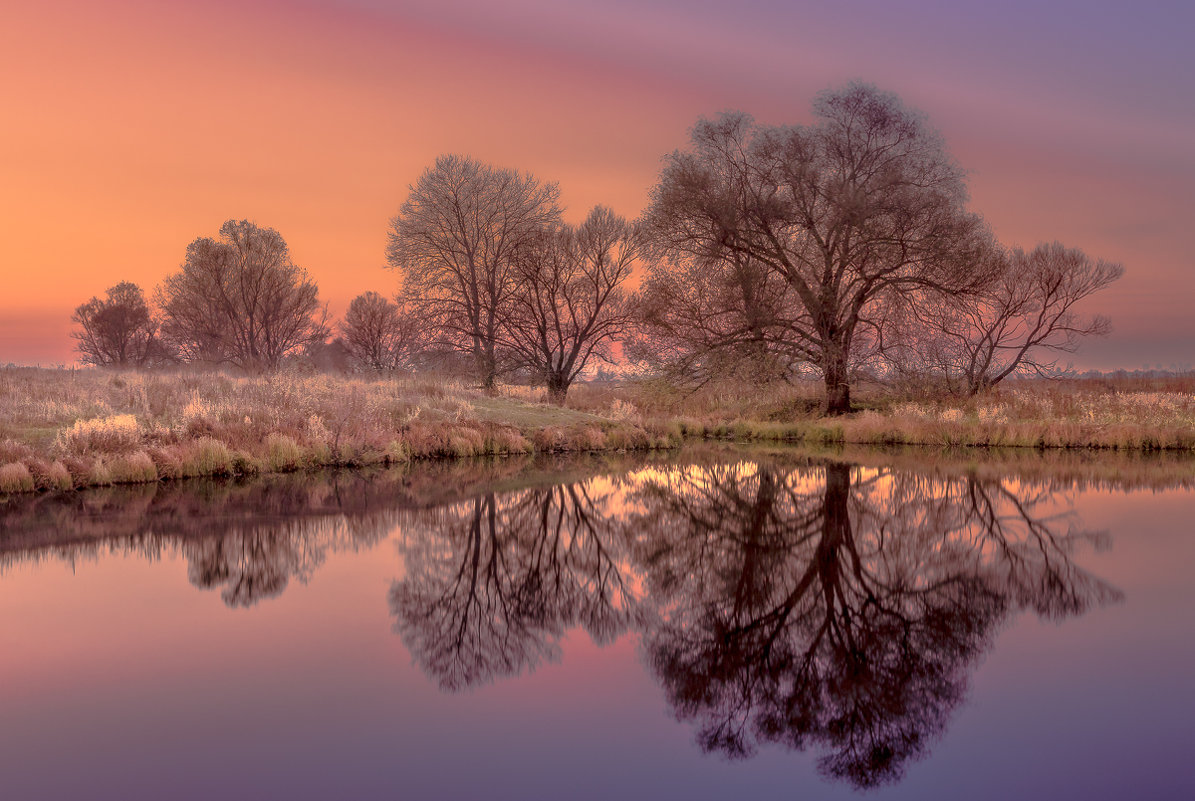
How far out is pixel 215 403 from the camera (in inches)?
691

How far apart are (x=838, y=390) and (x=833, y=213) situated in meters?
6.29

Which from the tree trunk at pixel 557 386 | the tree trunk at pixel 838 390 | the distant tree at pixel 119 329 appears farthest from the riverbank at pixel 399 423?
the distant tree at pixel 119 329

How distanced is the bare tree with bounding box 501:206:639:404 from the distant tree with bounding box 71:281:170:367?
35084mm

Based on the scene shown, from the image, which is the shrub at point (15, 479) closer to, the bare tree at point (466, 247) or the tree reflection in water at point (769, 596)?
the tree reflection in water at point (769, 596)

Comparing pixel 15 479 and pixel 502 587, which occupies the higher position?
pixel 15 479

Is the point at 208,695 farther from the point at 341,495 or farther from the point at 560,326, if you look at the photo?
the point at 560,326

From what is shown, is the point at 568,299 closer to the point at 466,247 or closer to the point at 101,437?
the point at 466,247

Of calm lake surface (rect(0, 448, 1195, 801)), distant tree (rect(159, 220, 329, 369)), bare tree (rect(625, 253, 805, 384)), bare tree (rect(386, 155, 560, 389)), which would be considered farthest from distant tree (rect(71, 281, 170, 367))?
calm lake surface (rect(0, 448, 1195, 801))

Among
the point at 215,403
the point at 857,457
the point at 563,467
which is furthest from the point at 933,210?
the point at 215,403

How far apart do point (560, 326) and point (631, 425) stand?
35.7ft

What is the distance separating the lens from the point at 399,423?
1922 cm

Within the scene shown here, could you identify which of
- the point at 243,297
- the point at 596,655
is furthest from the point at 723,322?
the point at 243,297

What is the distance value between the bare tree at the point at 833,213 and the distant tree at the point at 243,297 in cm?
2482

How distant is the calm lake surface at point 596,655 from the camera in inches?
139
